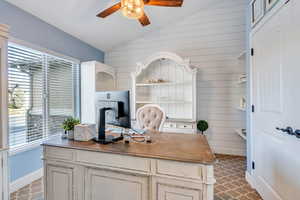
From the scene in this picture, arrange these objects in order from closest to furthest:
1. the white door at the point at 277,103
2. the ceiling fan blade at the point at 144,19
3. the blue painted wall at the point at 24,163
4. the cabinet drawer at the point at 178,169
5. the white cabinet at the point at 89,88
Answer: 1. the cabinet drawer at the point at 178,169
2. the white door at the point at 277,103
3. the blue painted wall at the point at 24,163
4. the ceiling fan blade at the point at 144,19
5. the white cabinet at the point at 89,88

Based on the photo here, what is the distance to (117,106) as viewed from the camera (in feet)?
5.95

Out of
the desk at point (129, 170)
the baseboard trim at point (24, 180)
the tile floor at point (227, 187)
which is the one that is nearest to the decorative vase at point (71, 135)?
the desk at point (129, 170)

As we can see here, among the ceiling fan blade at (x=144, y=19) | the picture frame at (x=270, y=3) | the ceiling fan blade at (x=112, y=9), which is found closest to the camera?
the picture frame at (x=270, y=3)

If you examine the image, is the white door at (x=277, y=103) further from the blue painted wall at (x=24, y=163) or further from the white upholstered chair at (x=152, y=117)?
the blue painted wall at (x=24, y=163)

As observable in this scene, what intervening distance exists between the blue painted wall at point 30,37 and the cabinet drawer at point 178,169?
7.41 ft

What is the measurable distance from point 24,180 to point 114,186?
189 centimetres

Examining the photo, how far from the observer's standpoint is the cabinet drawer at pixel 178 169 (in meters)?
1.28

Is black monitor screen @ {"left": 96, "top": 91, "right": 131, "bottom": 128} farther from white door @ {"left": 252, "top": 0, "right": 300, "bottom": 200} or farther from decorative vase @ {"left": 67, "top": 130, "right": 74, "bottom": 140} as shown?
white door @ {"left": 252, "top": 0, "right": 300, "bottom": 200}

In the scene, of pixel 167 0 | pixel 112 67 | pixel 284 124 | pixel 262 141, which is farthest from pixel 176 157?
pixel 112 67

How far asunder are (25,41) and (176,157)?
2.68 metres

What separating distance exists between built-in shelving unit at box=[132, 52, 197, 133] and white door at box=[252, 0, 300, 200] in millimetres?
1465

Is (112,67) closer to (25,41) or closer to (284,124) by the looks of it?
(25,41)

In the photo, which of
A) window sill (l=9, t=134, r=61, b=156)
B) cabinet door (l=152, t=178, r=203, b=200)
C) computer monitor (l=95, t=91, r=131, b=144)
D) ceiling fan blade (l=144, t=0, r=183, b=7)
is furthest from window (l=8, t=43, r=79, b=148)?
cabinet door (l=152, t=178, r=203, b=200)

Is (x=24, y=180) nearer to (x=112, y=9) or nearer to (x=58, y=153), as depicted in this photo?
(x=58, y=153)
